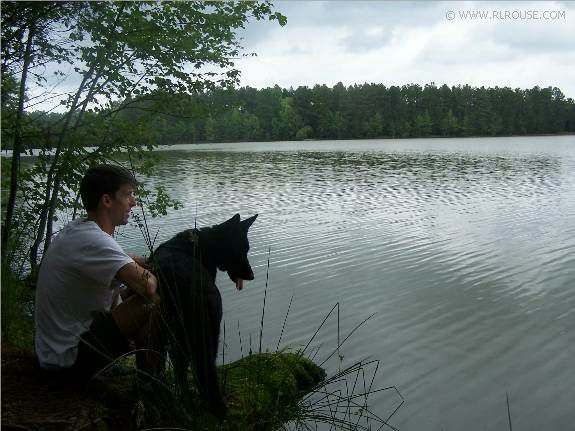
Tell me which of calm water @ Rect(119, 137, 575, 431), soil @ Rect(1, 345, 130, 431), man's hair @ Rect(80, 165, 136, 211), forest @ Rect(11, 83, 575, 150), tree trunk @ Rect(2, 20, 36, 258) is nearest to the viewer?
soil @ Rect(1, 345, 130, 431)

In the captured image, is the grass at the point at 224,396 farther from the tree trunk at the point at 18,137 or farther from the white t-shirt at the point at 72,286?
the tree trunk at the point at 18,137

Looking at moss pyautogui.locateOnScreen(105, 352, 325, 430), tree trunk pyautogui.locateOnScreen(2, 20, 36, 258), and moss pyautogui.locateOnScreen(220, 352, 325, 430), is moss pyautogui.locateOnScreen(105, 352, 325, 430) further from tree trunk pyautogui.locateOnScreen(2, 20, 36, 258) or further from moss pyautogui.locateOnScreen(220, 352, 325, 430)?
tree trunk pyautogui.locateOnScreen(2, 20, 36, 258)

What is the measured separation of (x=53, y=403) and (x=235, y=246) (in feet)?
4.08

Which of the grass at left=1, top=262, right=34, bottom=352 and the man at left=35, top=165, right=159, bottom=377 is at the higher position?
the man at left=35, top=165, right=159, bottom=377

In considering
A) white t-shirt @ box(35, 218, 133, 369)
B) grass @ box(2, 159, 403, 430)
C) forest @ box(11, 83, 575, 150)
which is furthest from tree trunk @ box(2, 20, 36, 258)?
forest @ box(11, 83, 575, 150)

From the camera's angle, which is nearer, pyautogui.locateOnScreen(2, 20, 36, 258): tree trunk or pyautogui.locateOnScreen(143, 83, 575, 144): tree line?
pyautogui.locateOnScreen(2, 20, 36, 258): tree trunk

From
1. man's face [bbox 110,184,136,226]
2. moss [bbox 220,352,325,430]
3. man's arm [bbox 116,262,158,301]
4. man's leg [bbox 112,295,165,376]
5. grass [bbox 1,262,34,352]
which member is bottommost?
moss [bbox 220,352,325,430]

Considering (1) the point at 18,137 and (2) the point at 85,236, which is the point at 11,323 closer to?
(2) the point at 85,236

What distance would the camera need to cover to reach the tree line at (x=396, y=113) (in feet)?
347

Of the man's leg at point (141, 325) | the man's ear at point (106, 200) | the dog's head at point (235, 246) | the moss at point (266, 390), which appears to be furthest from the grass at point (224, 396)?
the dog's head at point (235, 246)

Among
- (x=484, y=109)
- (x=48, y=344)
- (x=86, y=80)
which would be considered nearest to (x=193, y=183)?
(x=86, y=80)

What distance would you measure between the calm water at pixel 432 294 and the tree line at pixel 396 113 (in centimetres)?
8723

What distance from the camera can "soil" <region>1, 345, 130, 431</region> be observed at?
99.3 inches

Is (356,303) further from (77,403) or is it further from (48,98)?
(77,403)
